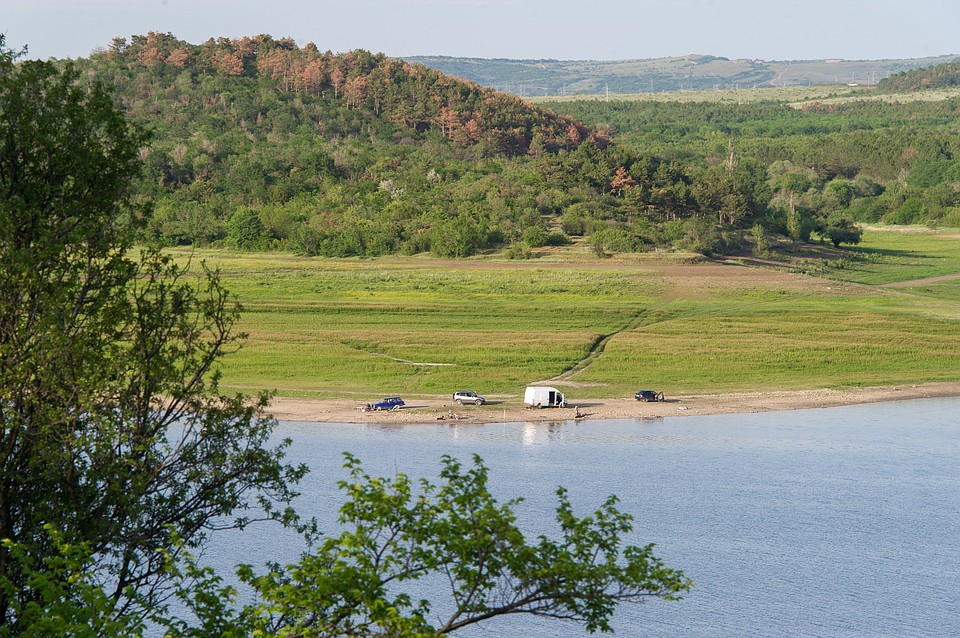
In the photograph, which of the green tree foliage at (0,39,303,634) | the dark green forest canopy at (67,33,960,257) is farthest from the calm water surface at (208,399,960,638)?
the dark green forest canopy at (67,33,960,257)

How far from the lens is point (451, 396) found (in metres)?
67.1

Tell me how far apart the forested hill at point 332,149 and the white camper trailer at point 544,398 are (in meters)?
51.2

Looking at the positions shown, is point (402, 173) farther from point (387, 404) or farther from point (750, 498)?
point (750, 498)

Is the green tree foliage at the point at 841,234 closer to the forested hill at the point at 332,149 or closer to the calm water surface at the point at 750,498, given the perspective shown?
the forested hill at the point at 332,149

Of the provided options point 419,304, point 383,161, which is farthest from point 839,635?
point 383,161

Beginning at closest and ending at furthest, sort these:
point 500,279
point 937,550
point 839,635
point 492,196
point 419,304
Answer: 1. point 839,635
2. point 937,550
3. point 419,304
4. point 500,279
5. point 492,196

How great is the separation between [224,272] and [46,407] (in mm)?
88513

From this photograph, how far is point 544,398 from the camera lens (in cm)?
6462

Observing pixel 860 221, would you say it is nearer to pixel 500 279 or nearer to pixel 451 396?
pixel 500 279

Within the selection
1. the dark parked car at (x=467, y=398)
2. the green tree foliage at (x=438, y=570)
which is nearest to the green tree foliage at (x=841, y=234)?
the dark parked car at (x=467, y=398)

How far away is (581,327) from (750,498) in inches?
1469

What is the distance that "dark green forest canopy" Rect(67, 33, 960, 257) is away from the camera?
121m

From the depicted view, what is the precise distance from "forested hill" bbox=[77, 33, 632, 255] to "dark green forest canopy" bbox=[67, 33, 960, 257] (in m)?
0.25

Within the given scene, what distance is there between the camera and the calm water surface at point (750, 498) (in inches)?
1377
